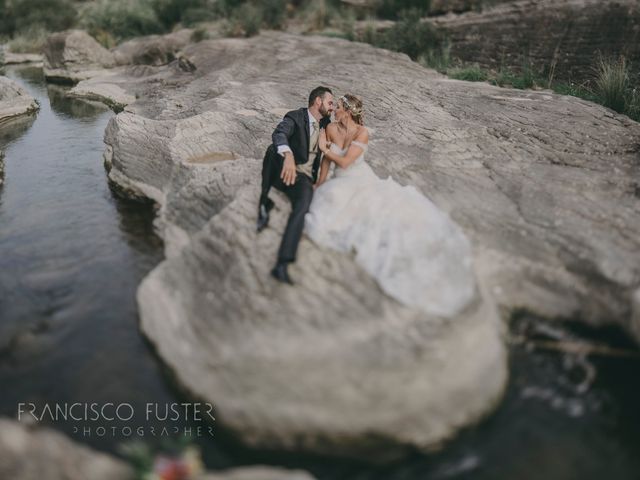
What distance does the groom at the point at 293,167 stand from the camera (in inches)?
182

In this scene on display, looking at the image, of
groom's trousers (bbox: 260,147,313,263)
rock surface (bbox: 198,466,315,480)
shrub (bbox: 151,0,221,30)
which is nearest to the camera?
rock surface (bbox: 198,466,315,480)

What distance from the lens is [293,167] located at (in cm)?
532

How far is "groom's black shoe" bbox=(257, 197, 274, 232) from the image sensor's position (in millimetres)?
5043

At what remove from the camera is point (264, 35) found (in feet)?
57.0

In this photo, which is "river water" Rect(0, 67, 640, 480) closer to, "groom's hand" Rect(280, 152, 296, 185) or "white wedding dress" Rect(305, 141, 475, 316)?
"white wedding dress" Rect(305, 141, 475, 316)

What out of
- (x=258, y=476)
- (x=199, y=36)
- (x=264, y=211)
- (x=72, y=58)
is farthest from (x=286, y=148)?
(x=72, y=58)

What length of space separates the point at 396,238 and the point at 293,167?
1623 mm

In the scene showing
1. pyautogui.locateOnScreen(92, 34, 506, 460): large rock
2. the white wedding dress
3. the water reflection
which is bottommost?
pyautogui.locateOnScreen(92, 34, 506, 460): large rock

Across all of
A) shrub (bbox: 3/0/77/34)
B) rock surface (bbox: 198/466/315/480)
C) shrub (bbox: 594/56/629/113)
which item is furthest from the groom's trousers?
shrub (bbox: 3/0/77/34)

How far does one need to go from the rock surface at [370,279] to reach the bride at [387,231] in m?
0.19

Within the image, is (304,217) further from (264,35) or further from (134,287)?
(264,35)

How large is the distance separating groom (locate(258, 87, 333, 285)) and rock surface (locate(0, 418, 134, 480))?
6.76 feet

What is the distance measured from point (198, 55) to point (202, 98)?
566 cm

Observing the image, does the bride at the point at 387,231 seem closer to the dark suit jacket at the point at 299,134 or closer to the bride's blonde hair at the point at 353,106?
the bride's blonde hair at the point at 353,106
